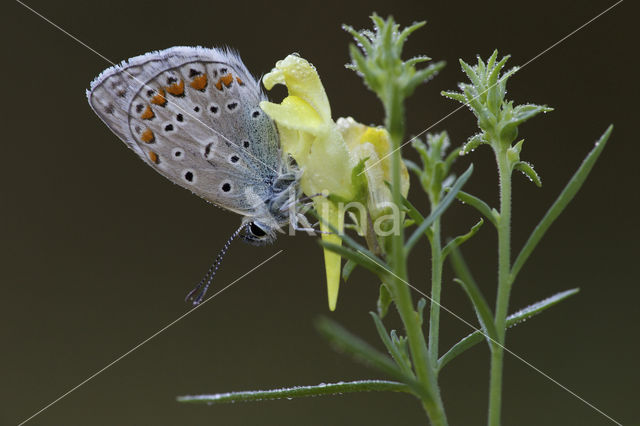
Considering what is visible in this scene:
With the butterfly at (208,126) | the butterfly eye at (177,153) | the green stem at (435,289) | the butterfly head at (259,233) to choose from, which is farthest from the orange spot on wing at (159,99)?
the green stem at (435,289)

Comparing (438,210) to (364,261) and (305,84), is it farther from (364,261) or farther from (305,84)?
(305,84)

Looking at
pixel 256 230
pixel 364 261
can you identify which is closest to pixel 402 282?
pixel 364 261

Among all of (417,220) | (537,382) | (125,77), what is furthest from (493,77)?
(537,382)

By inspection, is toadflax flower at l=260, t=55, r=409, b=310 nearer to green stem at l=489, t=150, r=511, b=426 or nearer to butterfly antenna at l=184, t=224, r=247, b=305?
green stem at l=489, t=150, r=511, b=426

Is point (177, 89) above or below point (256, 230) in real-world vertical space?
above

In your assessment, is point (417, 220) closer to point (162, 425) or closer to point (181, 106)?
point (181, 106)

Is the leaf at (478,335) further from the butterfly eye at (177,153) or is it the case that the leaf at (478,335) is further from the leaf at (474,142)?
the butterfly eye at (177,153)
